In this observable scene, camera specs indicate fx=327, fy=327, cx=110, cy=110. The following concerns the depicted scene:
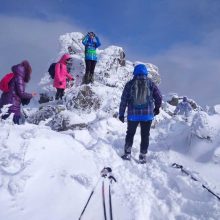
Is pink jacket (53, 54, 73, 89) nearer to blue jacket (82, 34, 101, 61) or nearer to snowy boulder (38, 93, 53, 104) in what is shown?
blue jacket (82, 34, 101, 61)

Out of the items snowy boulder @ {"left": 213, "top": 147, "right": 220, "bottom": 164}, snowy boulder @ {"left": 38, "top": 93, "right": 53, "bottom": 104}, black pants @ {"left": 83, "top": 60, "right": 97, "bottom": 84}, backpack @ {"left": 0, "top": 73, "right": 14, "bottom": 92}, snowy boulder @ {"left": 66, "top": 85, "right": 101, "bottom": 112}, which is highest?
black pants @ {"left": 83, "top": 60, "right": 97, "bottom": 84}

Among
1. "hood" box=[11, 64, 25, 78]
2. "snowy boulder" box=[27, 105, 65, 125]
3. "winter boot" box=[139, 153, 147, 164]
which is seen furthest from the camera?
"snowy boulder" box=[27, 105, 65, 125]

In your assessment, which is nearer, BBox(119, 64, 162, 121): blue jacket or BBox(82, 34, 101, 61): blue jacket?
BBox(119, 64, 162, 121): blue jacket

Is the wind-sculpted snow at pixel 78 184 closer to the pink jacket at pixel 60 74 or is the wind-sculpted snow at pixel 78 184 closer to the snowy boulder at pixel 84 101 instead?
the snowy boulder at pixel 84 101

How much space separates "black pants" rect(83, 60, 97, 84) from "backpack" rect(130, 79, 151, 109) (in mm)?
5885

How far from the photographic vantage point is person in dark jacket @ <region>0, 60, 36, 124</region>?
698cm

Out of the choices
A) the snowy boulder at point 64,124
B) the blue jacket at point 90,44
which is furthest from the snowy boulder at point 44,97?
the snowy boulder at point 64,124

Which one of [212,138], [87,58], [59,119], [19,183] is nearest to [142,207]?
[19,183]

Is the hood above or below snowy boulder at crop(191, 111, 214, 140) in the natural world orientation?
above

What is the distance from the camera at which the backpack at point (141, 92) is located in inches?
284

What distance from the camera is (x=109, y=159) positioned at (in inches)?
284

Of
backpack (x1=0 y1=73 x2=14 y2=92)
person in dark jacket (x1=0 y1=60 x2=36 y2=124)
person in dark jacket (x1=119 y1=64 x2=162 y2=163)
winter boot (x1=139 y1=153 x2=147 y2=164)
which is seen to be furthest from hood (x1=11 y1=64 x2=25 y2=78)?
winter boot (x1=139 y1=153 x2=147 y2=164)

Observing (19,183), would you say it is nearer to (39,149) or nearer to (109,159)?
(39,149)

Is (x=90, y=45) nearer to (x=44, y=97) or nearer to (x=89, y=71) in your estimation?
(x=89, y=71)
